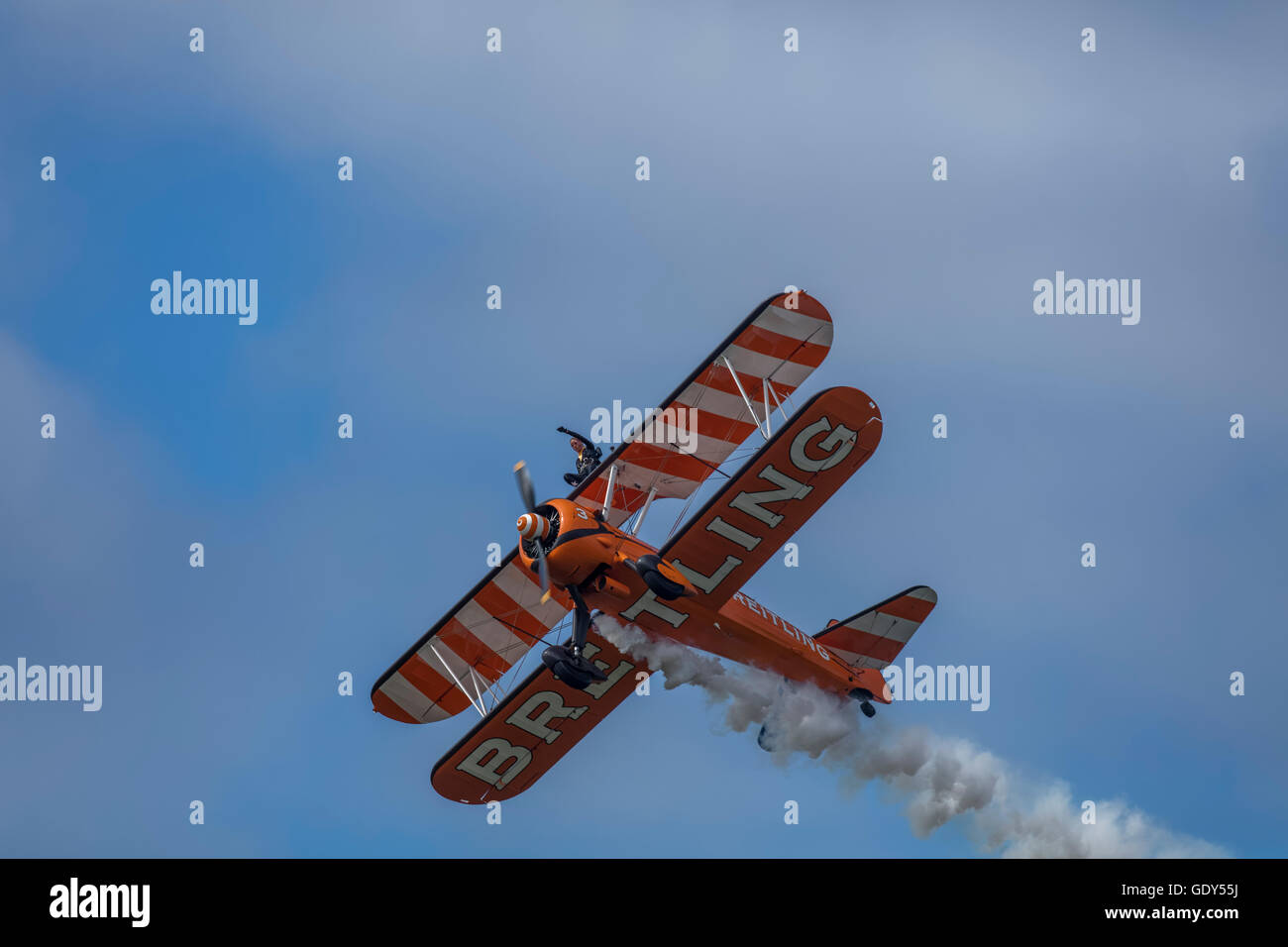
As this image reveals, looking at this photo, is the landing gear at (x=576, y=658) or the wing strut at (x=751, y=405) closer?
the landing gear at (x=576, y=658)

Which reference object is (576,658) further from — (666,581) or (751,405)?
(751,405)

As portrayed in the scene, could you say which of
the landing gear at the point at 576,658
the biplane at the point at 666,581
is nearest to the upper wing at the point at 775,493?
the biplane at the point at 666,581

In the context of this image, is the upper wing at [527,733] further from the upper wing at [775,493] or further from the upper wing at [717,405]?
the upper wing at [717,405]

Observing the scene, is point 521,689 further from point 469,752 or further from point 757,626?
point 757,626

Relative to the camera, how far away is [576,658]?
2205 cm

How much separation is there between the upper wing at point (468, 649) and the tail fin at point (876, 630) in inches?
185

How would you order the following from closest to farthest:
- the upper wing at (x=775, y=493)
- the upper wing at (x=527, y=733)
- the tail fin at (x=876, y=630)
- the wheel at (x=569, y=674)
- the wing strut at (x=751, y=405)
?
the upper wing at (x=775, y=493) → the wheel at (x=569, y=674) → the wing strut at (x=751, y=405) → the upper wing at (x=527, y=733) → the tail fin at (x=876, y=630)

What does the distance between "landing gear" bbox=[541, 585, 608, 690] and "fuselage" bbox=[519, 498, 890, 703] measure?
0.65ft

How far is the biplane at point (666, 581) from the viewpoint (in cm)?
2183

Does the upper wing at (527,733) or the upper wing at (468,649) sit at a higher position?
the upper wing at (468,649)

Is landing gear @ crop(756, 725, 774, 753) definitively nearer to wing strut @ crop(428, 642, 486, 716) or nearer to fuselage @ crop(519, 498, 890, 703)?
fuselage @ crop(519, 498, 890, 703)

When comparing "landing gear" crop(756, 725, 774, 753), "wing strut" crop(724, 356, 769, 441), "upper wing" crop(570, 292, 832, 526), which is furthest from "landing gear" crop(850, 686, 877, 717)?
"wing strut" crop(724, 356, 769, 441)

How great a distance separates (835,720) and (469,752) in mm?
6048
